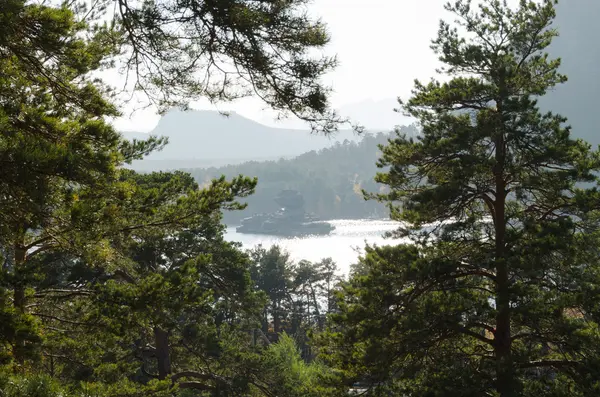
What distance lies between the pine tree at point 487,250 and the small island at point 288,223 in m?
71.2

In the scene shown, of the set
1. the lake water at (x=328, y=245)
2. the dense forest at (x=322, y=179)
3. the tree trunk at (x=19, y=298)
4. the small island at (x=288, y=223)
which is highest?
the dense forest at (x=322, y=179)

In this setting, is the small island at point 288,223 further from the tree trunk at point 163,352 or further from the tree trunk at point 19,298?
the tree trunk at point 19,298

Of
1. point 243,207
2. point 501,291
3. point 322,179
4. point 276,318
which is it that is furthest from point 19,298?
point 322,179

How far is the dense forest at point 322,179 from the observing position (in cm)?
11150

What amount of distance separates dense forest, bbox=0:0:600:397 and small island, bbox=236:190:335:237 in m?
71.0

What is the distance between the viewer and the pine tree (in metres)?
6.02

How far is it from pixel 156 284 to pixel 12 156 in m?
1.92

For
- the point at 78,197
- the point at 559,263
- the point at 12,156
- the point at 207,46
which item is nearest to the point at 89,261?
the point at 78,197

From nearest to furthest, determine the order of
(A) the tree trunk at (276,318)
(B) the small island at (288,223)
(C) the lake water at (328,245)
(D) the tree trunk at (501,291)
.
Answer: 1. (D) the tree trunk at (501,291)
2. (A) the tree trunk at (276,318)
3. (C) the lake water at (328,245)
4. (B) the small island at (288,223)

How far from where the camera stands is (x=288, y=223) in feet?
289

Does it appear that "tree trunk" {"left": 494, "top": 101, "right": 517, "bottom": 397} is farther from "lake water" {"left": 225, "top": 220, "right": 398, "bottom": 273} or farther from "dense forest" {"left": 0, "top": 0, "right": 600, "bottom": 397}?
"lake water" {"left": 225, "top": 220, "right": 398, "bottom": 273}

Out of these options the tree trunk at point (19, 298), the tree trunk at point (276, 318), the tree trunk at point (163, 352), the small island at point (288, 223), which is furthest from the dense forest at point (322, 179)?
the tree trunk at point (19, 298)

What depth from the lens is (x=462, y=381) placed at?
5.95m

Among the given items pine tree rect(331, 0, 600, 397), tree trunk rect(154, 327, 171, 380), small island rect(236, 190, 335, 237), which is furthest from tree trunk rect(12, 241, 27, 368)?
small island rect(236, 190, 335, 237)
